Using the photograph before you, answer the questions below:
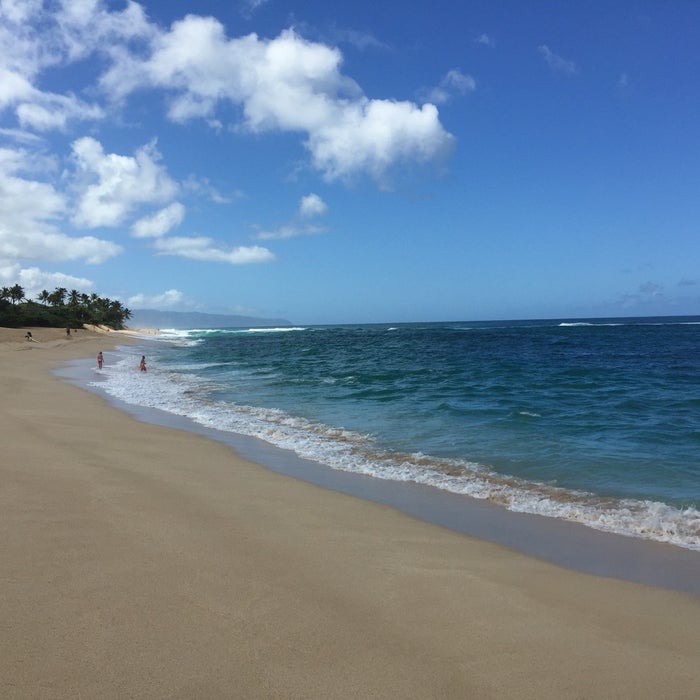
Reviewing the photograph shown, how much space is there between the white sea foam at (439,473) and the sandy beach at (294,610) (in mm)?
1807

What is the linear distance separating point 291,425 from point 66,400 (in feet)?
25.4

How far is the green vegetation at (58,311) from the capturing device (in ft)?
249

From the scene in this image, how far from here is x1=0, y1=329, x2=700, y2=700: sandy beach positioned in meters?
3.04

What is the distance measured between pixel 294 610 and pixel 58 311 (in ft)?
329

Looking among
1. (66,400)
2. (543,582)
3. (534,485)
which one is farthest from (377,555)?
(66,400)

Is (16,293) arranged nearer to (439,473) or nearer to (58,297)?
(58,297)

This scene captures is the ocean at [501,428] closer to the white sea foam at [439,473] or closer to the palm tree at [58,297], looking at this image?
the white sea foam at [439,473]

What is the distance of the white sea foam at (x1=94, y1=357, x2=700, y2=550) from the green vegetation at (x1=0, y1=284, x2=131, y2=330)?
72.1m

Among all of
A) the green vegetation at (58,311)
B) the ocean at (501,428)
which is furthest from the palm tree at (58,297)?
the ocean at (501,428)

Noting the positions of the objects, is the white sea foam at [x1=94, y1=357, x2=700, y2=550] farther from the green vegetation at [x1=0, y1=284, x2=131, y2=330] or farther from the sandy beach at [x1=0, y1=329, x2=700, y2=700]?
the green vegetation at [x1=0, y1=284, x2=131, y2=330]

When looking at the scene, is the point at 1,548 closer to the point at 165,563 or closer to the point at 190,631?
the point at 165,563

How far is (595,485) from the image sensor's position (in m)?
8.15

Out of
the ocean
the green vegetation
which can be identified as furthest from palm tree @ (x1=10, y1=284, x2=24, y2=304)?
the ocean

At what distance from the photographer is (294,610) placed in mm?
3795
